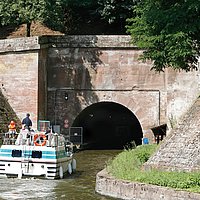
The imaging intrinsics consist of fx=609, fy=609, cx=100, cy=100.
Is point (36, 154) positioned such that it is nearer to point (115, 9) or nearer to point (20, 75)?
point (20, 75)

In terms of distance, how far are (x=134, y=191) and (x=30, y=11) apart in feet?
61.1

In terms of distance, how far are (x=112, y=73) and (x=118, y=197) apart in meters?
14.9

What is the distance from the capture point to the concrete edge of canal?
49.4 feet

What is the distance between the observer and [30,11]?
3275 centimetres

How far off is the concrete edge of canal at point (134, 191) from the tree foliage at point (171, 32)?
5.08 meters

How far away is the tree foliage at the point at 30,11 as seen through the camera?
32531mm

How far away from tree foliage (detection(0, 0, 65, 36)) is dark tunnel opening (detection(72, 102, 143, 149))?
5.77 meters

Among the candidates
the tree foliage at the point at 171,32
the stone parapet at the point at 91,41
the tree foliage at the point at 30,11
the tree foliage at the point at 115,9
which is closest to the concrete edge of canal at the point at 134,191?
the tree foliage at the point at 171,32

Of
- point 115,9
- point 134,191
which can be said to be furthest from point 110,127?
point 134,191

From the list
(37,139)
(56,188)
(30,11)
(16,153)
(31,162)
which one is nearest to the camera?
(56,188)

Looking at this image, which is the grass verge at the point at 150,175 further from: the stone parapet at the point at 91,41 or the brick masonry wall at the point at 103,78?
the stone parapet at the point at 91,41

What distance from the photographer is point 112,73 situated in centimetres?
3108

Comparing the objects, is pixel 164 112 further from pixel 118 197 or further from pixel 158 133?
pixel 118 197

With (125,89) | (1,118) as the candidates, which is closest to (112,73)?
(125,89)
